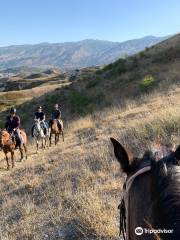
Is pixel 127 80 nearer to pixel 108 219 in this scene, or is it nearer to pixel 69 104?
pixel 69 104

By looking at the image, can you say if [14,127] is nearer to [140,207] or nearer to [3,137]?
[3,137]

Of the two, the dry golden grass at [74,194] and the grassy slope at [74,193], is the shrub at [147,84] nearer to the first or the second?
the grassy slope at [74,193]

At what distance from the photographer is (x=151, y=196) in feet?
5.99

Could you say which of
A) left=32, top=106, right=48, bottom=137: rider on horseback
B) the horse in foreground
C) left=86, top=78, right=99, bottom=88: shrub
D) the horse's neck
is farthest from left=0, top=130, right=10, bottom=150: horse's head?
left=86, top=78, right=99, bottom=88: shrub

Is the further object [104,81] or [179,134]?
[104,81]

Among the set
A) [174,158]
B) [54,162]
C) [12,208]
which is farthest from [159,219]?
[54,162]

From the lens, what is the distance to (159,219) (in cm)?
172

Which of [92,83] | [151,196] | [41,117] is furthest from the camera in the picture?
[92,83]

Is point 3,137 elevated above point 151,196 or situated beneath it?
situated beneath

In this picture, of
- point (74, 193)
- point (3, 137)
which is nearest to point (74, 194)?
point (74, 193)

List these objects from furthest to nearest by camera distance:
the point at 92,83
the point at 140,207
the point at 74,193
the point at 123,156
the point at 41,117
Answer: the point at 92,83
the point at 41,117
the point at 74,193
the point at 123,156
the point at 140,207

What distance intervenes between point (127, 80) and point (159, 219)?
38573mm

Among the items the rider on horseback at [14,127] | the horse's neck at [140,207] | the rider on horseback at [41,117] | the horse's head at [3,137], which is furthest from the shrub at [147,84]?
the horse's neck at [140,207]

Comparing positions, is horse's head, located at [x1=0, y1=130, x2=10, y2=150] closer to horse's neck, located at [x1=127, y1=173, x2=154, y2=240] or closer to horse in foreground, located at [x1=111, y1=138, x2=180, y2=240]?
horse in foreground, located at [x1=111, y1=138, x2=180, y2=240]
